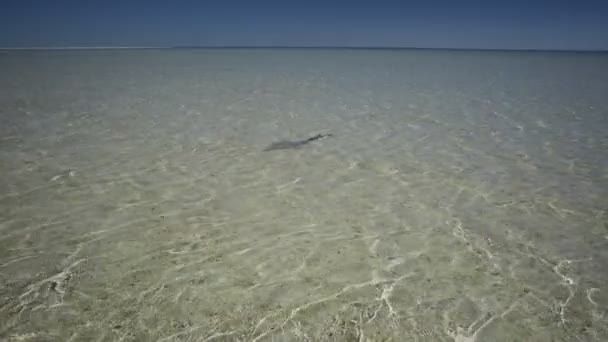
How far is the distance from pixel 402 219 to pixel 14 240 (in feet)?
14.1

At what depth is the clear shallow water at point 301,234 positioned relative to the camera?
3.17 meters

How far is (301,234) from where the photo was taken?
457cm

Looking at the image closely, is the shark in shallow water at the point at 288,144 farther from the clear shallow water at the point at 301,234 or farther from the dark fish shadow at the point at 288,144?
the clear shallow water at the point at 301,234

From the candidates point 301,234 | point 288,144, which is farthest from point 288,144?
point 301,234

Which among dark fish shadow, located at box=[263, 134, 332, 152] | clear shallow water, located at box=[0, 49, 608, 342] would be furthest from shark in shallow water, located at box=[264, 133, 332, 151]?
clear shallow water, located at box=[0, 49, 608, 342]

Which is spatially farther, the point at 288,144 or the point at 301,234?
the point at 288,144

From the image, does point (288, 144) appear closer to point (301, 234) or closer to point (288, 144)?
point (288, 144)

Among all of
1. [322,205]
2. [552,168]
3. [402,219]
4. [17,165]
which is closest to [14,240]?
[17,165]

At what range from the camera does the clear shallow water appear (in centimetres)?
317

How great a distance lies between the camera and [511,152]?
25.9ft

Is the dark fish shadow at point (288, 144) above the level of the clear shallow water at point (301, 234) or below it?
below

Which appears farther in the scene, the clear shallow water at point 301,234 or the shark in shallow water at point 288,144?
the shark in shallow water at point 288,144

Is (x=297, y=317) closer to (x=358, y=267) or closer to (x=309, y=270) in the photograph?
(x=309, y=270)

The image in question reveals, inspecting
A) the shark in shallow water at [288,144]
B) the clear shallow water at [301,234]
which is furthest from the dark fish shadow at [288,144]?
the clear shallow water at [301,234]
